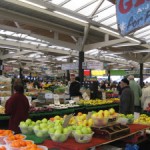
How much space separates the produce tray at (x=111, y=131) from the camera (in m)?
3.48

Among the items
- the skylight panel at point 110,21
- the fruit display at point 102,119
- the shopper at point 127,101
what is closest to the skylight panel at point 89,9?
the skylight panel at point 110,21

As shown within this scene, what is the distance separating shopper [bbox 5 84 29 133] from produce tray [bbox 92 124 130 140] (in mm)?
2300

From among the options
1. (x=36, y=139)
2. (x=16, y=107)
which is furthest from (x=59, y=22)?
(x=36, y=139)

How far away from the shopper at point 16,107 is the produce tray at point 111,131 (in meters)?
2.30

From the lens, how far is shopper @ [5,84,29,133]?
5.34 metres

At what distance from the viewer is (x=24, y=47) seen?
1563 cm

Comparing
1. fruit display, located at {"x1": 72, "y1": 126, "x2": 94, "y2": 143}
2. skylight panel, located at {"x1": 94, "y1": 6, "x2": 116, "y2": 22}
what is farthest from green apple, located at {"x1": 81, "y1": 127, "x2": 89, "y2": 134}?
skylight panel, located at {"x1": 94, "y1": 6, "x2": 116, "y2": 22}

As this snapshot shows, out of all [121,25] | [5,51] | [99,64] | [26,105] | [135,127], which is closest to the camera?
[121,25]

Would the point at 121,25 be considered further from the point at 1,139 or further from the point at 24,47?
the point at 24,47

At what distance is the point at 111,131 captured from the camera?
11.8 feet

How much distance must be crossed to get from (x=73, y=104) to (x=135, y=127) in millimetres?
4580

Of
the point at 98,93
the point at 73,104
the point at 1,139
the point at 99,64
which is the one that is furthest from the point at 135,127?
the point at 99,64

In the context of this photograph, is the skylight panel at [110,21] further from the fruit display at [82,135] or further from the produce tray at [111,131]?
the fruit display at [82,135]

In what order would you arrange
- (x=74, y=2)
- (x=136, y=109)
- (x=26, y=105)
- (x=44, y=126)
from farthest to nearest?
(x=136, y=109), (x=74, y=2), (x=26, y=105), (x=44, y=126)
